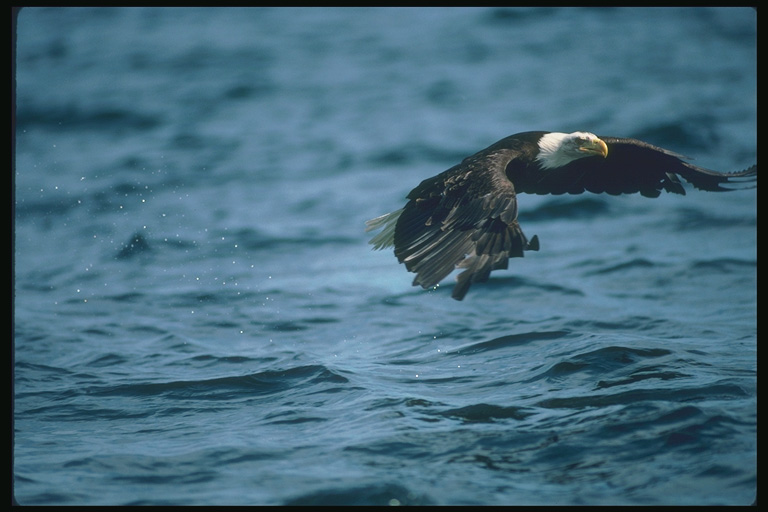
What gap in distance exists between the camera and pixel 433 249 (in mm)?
5426

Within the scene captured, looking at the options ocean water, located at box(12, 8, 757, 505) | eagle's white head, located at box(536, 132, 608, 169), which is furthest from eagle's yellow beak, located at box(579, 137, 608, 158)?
ocean water, located at box(12, 8, 757, 505)

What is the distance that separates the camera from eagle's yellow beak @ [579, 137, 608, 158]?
6.56 meters

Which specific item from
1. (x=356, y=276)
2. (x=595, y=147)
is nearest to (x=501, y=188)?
(x=595, y=147)

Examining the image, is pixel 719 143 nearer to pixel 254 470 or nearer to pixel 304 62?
pixel 304 62

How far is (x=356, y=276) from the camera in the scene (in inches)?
367

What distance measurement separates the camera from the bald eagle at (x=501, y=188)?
16.9 ft

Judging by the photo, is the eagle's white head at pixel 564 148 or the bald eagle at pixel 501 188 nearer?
the bald eagle at pixel 501 188

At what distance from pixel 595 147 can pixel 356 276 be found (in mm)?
3398

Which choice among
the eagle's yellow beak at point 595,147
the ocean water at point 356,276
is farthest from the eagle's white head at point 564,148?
the ocean water at point 356,276

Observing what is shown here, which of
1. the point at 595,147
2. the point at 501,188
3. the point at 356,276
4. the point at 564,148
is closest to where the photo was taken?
the point at 501,188

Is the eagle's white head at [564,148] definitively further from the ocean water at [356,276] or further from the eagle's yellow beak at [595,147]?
the ocean water at [356,276]

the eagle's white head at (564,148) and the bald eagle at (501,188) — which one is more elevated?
the eagle's white head at (564,148)

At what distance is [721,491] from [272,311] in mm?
4761

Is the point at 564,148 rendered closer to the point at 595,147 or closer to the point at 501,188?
the point at 595,147
